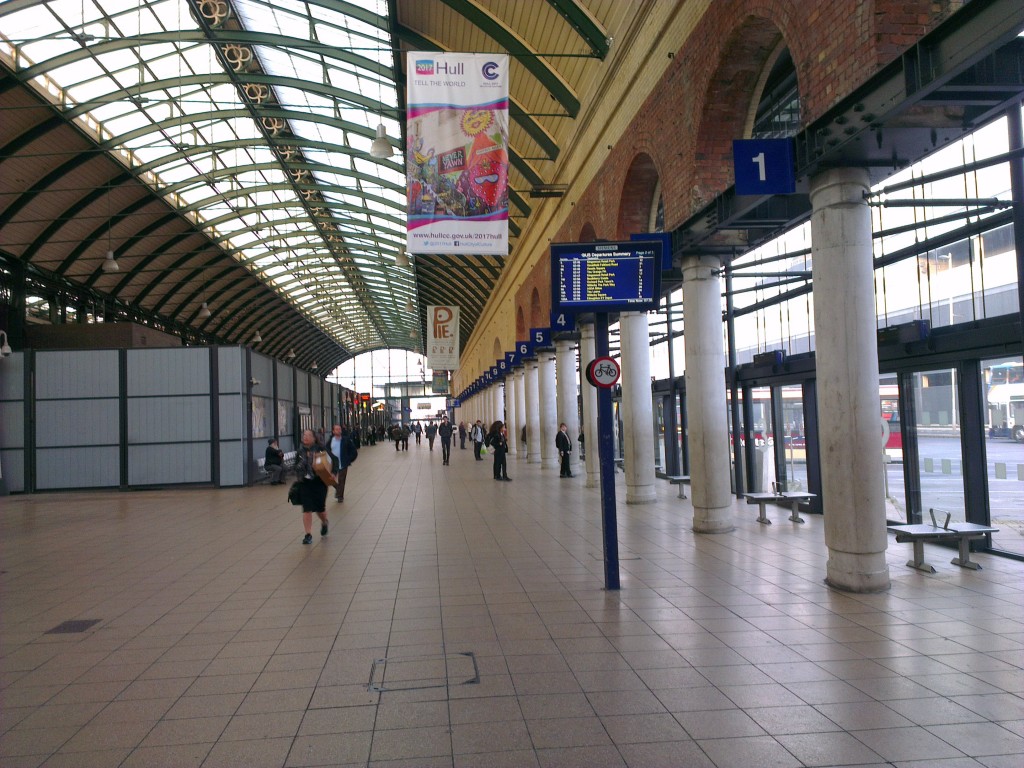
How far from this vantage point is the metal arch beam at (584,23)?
13914 millimetres

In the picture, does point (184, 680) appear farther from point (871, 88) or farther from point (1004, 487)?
point (1004, 487)

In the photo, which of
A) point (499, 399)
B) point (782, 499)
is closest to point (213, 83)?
point (782, 499)

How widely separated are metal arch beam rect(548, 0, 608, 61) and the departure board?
327 inches

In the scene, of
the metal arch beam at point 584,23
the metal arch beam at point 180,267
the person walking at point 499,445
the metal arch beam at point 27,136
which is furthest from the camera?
the metal arch beam at point 180,267

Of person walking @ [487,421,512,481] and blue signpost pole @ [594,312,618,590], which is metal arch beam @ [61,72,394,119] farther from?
blue signpost pole @ [594,312,618,590]

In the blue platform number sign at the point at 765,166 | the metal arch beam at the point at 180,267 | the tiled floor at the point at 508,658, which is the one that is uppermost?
the metal arch beam at the point at 180,267

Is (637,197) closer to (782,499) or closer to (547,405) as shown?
(782,499)

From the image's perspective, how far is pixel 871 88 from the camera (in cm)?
598

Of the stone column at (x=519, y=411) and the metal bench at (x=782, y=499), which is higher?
the stone column at (x=519, y=411)

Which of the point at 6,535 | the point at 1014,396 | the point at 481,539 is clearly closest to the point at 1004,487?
the point at 1014,396

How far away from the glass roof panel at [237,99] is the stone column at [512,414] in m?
8.39

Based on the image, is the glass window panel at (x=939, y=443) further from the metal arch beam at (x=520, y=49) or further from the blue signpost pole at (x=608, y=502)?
the metal arch beam at (x=520, y=49)

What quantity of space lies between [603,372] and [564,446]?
42.2 ft

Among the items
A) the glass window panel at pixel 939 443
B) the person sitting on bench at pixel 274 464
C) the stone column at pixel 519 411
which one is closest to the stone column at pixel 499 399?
the stone column at pixel 519 411
